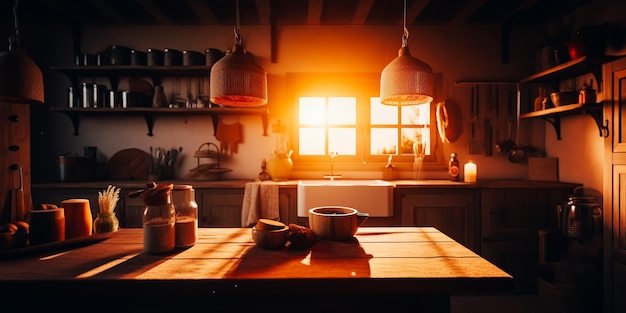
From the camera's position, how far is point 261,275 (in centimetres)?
96

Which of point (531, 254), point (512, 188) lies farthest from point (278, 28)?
point (531, 254)

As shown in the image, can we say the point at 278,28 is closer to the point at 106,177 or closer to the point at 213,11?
the point at 213,11

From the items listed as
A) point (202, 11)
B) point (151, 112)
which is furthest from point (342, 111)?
point (151, 112)

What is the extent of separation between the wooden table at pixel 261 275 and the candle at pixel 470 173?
2233mm

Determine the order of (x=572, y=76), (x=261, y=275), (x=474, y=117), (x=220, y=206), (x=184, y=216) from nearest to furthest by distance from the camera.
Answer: (x=261, y=275) < (x=184, y=216) < (x=220, y=206) < (x=572, y=76) < (x=474, y=117)

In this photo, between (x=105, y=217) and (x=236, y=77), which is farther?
(x=105, y=217)

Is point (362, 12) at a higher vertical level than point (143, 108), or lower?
higher

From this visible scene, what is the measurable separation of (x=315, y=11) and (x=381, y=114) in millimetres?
1263

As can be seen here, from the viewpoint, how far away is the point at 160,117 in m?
3.60

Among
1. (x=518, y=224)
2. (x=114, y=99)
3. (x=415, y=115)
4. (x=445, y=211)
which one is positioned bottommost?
(x=518, y=224)

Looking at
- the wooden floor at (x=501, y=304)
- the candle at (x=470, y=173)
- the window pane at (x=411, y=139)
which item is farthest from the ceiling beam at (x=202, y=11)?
the wooden floor at (x=501, y=304)

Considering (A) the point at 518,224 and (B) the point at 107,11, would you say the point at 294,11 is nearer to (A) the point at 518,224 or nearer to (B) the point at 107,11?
(B) the point at 107,11

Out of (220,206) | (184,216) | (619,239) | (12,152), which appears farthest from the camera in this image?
(220,206)

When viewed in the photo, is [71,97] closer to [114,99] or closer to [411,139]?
[114,99]
